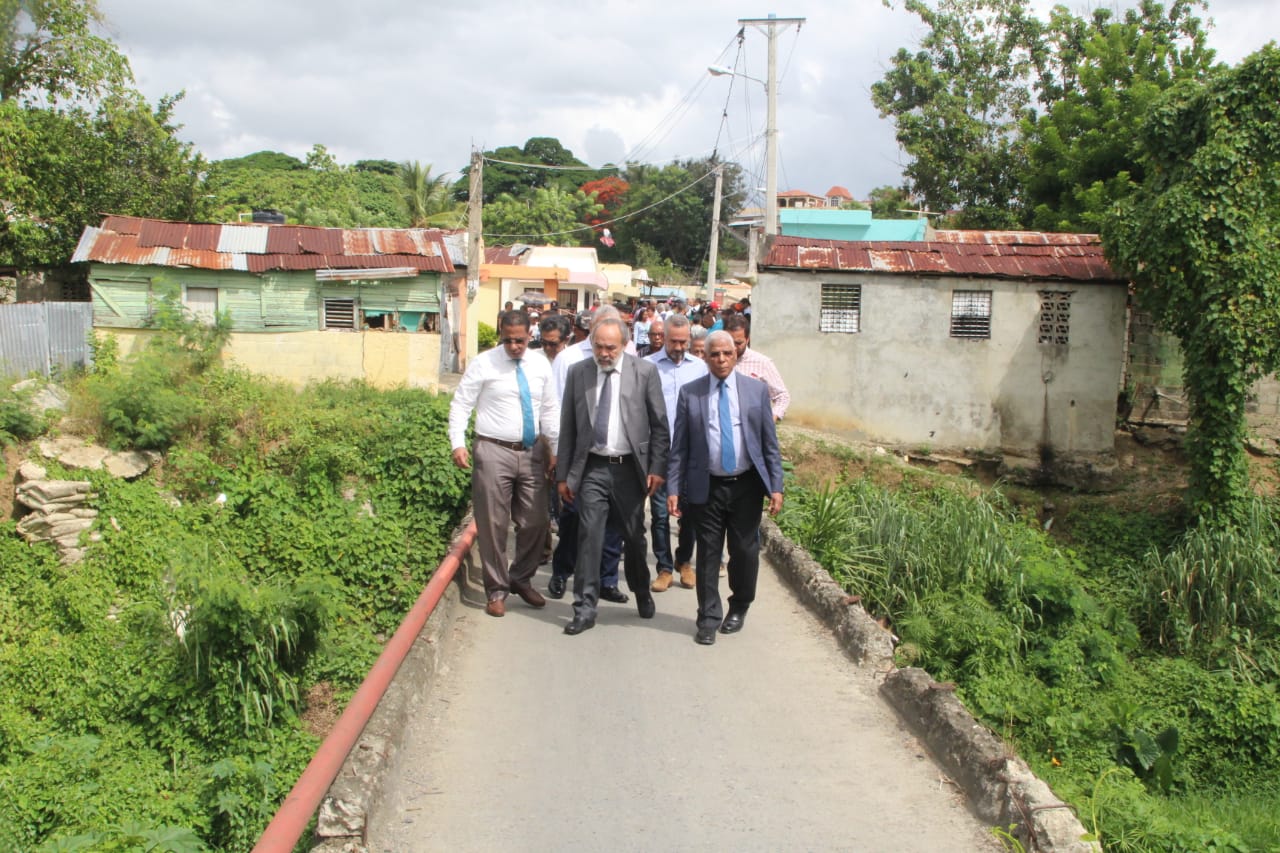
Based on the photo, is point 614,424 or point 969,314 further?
point 969,314

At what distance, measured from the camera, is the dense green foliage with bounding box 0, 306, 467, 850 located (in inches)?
248

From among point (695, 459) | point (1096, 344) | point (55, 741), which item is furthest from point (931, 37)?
point (55, 741)

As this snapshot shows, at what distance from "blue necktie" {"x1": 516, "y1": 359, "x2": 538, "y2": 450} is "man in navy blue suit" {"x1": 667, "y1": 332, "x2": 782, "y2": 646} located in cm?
100

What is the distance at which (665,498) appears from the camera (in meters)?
7.93

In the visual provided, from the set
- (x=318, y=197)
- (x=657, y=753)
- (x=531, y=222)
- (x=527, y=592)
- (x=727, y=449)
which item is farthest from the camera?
(x=531, y=222)

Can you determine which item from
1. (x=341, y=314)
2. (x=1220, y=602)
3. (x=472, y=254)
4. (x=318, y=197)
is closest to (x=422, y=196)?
(x=318, y=197)

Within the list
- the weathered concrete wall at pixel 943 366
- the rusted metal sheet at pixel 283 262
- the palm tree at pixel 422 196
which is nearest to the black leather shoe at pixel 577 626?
the weathered concrete wall at pixel 943 366

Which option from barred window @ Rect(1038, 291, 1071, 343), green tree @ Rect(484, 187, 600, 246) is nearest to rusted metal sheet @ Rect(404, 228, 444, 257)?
barred window @ Rect(1038, 291, 1071, 343)

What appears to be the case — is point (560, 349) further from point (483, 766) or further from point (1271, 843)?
point (1271, 843)

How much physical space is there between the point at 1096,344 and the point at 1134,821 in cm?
1345

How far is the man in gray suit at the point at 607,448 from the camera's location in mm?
6527

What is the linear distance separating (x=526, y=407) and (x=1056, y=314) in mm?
12908

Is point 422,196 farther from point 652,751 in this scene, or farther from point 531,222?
point 652,751

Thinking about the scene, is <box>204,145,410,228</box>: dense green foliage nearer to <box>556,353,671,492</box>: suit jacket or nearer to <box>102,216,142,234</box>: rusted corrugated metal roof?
<box>102,216,142,234</box>: rusted corrugated metal roof
